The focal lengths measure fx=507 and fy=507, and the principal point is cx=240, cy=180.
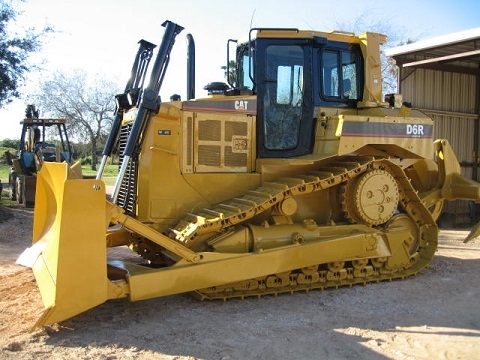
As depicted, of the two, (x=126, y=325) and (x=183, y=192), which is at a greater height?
(x=183, y=192)

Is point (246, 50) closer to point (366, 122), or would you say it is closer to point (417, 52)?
point (366, 122)

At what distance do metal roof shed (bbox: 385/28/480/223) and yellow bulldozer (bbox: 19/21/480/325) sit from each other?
751cm

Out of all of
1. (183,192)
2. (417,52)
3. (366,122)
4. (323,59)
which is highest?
(417,52)

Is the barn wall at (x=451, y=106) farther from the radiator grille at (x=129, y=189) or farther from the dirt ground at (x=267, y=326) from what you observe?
the radiator grille at (x=129, y=189)

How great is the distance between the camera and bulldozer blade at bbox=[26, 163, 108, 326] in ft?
15.3

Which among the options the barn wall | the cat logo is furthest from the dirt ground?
the barn wall

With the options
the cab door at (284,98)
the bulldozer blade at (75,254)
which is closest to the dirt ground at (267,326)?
the bulldozer blade at (75,254)

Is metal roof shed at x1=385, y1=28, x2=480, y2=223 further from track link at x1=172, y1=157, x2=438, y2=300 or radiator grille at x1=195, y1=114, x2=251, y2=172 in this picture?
radiator grille at x1=195, y1=114, x2=251, y2=172

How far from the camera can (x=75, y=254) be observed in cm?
475

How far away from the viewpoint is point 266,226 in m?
6.10

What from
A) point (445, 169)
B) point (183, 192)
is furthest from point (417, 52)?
point (183, 192)

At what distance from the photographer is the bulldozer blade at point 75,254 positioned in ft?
15.3

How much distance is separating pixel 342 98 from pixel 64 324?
4.43 meters

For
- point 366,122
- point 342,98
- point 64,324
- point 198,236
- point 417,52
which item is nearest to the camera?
point 64,324
